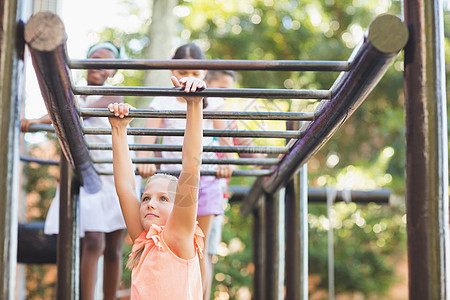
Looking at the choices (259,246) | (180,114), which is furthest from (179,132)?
(259,246)

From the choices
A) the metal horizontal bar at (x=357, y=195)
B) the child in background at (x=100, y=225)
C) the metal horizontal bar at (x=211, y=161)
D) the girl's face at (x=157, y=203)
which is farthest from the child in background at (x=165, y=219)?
the metal horizontal bar at (x=357, y=195)

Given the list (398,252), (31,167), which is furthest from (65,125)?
(398,252)

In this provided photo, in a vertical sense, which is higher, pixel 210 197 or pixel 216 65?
pixel 216 65

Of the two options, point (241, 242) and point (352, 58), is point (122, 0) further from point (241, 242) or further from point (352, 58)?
point (352, 58)

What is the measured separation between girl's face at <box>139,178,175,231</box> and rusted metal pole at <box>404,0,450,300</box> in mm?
659

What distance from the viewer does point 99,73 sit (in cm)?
268

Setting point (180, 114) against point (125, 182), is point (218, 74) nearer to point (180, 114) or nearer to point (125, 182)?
point (125, 182)

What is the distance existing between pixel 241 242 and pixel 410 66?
6.95 m

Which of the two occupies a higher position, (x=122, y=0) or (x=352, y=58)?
(x=122, y=0)

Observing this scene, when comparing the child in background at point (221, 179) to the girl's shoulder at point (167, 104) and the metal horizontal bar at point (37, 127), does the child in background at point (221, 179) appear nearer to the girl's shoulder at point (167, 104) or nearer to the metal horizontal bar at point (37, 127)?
the girl's shoulder at point (167, 104)

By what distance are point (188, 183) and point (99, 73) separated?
141 cm

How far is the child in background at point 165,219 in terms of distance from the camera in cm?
139

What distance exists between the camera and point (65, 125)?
1486mm

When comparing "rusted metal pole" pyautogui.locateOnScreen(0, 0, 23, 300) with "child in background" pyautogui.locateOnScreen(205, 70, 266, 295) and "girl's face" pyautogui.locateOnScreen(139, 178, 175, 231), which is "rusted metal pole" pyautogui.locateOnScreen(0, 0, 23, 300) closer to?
"girl's face" pyautogui.locateOnScreen(139, 178, 175, 231)
